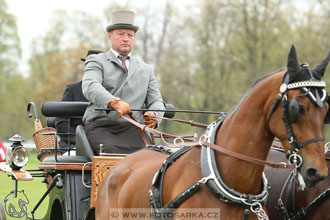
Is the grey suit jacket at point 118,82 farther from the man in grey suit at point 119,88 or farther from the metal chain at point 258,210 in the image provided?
the metal chain at point 258,210

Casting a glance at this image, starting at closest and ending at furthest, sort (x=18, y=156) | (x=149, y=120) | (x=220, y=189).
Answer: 1. (x=220, y=189)
2. (x=149, y=120)
3. (x=18, y=156)

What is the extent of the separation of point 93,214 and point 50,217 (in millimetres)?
857

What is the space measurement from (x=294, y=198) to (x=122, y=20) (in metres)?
2.15

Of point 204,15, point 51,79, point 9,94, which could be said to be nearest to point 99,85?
point 204,15

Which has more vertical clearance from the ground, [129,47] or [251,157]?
[129,47]

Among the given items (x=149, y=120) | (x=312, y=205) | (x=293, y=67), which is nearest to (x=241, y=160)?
(x=293, y=67)

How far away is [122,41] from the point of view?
546 centimetres

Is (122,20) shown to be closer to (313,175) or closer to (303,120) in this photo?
(303,120)

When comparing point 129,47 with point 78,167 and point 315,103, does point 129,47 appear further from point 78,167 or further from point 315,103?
point 315,103

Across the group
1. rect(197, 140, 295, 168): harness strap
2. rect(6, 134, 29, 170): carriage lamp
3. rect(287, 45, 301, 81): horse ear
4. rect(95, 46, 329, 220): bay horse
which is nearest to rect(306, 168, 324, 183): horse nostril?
rect(95, 46, 329, 220): bay horse

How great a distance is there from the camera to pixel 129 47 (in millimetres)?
5504

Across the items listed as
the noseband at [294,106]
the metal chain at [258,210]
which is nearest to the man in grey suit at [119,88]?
the metal chain at [258,210]

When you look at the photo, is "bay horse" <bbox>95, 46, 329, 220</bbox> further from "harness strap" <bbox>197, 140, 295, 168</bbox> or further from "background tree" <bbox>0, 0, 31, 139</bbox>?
"background tree" <bbox>0, 0, 31, 139</bbox>

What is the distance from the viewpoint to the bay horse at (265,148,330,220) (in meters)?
4.60
